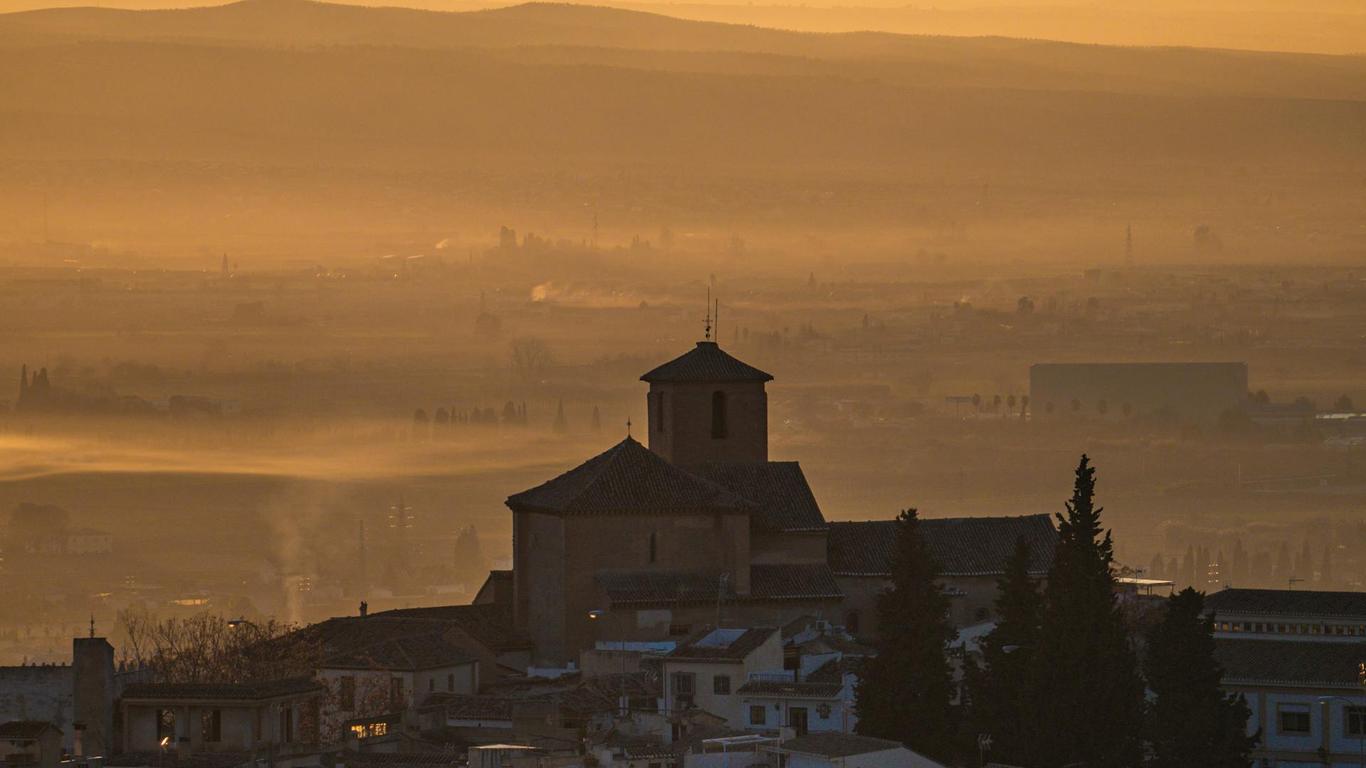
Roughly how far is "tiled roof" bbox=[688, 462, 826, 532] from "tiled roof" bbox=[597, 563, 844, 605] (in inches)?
48.8

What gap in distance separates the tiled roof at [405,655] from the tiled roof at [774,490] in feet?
31.2

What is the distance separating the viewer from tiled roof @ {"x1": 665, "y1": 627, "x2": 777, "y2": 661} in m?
78.2

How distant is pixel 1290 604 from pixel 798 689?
15627 millimetres

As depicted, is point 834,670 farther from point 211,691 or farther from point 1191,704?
point 211,691

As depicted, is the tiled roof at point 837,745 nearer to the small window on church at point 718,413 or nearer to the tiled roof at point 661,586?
the tiled roof at point 661,586

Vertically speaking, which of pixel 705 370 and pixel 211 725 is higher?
pixel 705 370

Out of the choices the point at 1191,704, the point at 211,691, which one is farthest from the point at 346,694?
the point at 1191,704

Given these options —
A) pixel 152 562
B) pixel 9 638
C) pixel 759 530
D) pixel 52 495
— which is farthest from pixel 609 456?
pixel 52 495

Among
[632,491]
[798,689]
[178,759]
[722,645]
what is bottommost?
[178,759]

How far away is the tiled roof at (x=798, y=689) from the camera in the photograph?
7588 cm

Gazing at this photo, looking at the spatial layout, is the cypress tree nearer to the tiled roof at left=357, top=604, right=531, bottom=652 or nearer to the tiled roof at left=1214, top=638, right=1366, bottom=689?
the tiled roof at left=1214, top=638, right=1366, bottom=689

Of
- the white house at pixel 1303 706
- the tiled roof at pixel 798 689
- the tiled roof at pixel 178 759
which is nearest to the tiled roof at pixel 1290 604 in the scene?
the white house at pixel 1303 706

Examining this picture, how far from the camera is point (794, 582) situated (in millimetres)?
88188

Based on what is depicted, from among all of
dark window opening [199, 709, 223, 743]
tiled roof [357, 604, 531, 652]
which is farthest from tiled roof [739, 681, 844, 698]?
dark window opening [199, 709, 223, 743]
